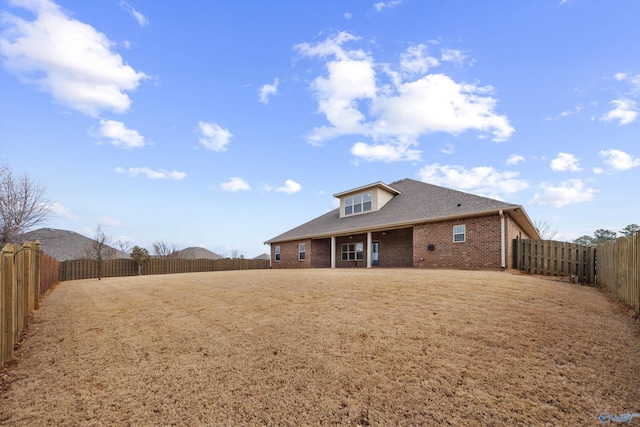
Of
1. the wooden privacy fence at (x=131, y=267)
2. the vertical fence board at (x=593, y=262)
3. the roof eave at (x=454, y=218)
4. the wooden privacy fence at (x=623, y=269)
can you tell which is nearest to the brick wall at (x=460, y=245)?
the roof eave at (x=454, y=218)

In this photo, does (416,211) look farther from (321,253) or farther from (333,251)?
Answer: (321,253)

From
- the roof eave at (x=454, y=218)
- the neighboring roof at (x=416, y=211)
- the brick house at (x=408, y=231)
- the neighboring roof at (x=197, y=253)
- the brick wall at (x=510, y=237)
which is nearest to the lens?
the roof eave at (x=454, y=218)

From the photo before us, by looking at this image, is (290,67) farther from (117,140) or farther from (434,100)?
(117,140)

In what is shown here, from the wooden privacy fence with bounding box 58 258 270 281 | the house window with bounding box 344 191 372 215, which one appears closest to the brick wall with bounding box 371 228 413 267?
the house window with bounding box 344 191 372 215

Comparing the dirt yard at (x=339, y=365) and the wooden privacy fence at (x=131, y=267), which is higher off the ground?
the dirt yard at (x=339, y=365)

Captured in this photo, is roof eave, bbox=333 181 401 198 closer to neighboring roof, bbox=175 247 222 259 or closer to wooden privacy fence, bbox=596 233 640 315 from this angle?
wooden privacy fence, bbox=596 233 640 315

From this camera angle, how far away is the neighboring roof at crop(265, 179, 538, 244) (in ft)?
49.6

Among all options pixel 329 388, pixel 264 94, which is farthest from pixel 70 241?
pixel 329 388

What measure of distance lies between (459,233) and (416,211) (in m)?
3.03

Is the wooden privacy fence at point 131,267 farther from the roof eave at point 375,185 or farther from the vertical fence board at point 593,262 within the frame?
the vertical fence board at point 593,262

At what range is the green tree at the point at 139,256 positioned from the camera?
81.8 feet

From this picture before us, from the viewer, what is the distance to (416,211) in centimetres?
1816

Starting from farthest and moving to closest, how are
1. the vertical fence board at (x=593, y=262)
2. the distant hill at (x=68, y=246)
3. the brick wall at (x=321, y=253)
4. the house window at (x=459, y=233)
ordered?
the distant hill at (x=68, y=246) → the brick wall at (x=321, y=253) → the house window at (x=459, y=233) → the vertical fence board at (x=593, y=262)

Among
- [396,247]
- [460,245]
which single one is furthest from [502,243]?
[396,247]
